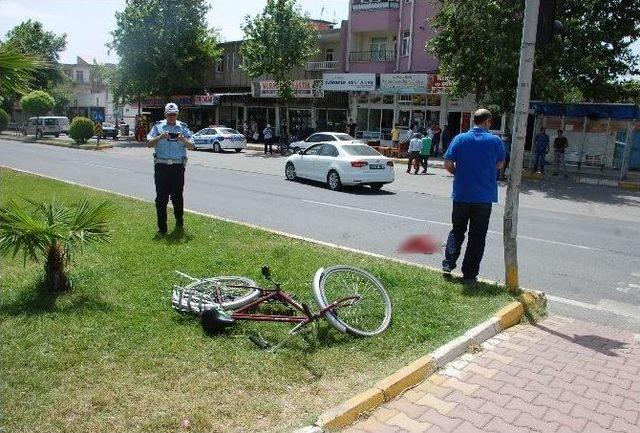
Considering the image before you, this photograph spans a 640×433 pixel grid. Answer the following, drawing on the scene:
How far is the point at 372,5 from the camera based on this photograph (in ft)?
114

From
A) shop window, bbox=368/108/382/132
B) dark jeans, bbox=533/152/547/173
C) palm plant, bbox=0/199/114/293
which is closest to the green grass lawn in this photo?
palm plant, bbox=0/199/114/293

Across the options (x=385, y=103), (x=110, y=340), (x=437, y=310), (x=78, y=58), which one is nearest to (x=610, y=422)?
(x=437, y=310)

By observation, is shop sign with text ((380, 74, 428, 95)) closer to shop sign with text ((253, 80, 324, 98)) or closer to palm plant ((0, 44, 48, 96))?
shop sign with text ((253, 80, 324, 98))

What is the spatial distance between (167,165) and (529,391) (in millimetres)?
6249

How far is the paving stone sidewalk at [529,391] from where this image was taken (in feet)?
12.7

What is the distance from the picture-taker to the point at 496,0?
20.5 m

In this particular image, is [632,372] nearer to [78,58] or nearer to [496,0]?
[496,0]

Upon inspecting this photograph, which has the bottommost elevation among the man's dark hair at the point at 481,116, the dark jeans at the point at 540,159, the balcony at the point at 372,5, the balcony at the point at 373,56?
the dark jeans at the point at 540,159

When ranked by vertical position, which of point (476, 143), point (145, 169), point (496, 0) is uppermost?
point (496, 0)

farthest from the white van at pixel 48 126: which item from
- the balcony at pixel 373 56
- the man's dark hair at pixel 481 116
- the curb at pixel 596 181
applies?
the man's dark hair at pixel 481 116

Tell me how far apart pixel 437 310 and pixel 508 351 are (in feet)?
2.77

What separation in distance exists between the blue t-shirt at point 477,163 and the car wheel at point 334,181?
1024 centimetres

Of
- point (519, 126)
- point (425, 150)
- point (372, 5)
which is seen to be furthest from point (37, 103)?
point (519, 126)

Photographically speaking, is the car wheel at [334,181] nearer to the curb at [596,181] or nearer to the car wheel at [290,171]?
the car wheel at [290,171]
